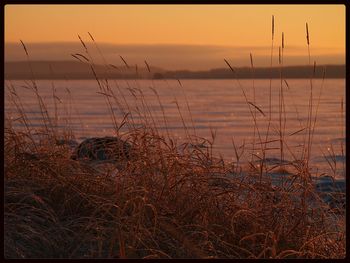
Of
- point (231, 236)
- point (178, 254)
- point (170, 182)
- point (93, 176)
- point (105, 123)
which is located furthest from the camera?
point (105, 123)

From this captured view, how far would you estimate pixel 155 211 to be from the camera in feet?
11.7

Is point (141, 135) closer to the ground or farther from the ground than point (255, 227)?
farther from the ground

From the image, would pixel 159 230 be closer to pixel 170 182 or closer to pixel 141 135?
pixel 170 182

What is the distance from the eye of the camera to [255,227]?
384cm

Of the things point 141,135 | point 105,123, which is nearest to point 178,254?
point 141,135

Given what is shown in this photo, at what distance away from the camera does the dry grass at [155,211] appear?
11.6 feet

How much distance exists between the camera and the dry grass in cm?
355

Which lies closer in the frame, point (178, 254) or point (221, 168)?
point (178, 254)

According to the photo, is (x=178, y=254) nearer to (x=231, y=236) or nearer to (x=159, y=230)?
(x=159, y=230)

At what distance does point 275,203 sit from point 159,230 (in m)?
1.05

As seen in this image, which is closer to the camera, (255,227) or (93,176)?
(255,227)

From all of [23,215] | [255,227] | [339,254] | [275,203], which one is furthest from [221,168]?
[23,215]

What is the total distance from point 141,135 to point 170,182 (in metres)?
0.67

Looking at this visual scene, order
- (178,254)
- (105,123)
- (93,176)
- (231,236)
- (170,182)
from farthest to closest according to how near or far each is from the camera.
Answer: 1. (105,123)
2. (93,176)
3. (170,182)
4. (231,236)
5. (178,254)
